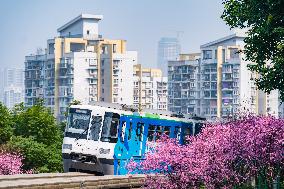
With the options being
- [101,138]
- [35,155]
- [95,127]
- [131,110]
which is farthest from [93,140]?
[35,155]

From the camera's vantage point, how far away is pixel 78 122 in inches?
1458

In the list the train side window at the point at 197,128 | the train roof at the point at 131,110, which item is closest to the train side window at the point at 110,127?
the train roof at the point at 131,110

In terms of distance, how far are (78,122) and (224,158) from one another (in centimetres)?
919

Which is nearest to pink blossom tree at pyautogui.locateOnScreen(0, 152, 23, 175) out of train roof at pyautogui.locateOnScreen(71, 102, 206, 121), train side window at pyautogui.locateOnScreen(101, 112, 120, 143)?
train roof at pyautogui.locateOnScreen(71, 102, 206, 121)

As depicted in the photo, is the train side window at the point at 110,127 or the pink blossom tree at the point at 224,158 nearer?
the pink blossom tree at the point at 224,158

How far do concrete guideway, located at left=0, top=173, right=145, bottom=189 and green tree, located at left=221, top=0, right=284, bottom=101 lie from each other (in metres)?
7.86

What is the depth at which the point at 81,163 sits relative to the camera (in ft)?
120

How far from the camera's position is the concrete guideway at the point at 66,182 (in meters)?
27.0

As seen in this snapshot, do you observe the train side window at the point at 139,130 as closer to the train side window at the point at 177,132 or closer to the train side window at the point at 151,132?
the train side window at the point at 151,132

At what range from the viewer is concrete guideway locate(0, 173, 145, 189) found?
88.4 feet

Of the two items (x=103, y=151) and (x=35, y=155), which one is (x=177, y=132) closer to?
(x=103, y=151)

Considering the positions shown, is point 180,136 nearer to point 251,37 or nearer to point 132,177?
point 251,37

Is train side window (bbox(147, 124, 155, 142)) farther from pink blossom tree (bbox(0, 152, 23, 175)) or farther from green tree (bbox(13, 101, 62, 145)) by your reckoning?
green tree (bbox(13, 101, 62, 145))

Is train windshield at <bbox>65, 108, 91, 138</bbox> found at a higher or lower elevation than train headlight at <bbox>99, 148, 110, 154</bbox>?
higher
